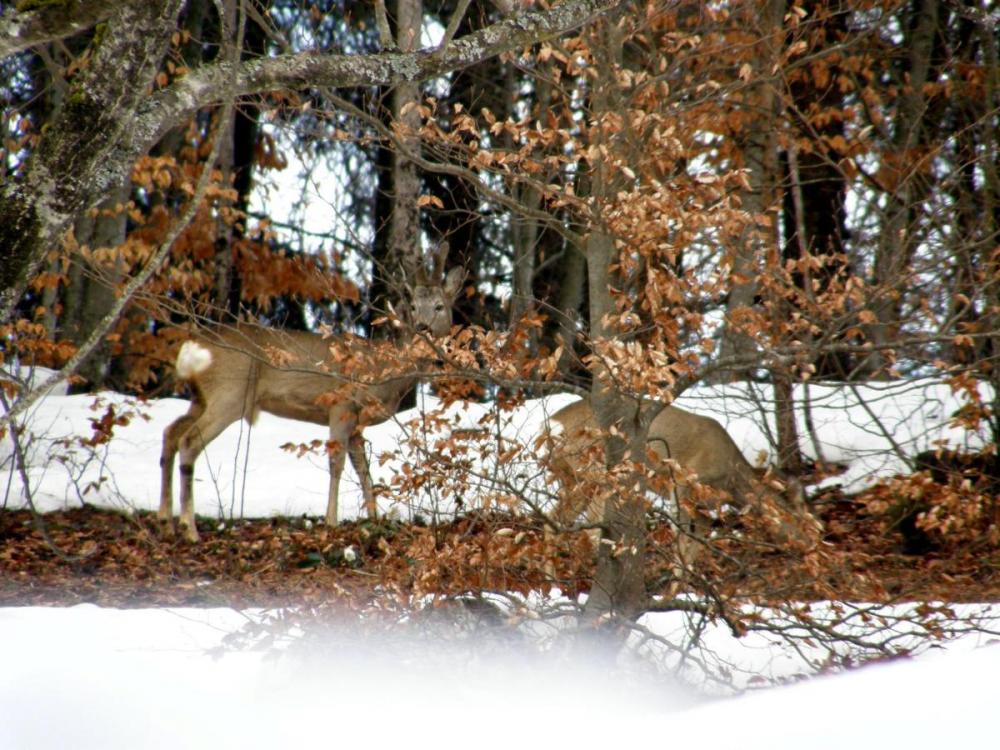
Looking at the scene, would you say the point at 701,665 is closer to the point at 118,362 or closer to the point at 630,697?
the point at 630,697

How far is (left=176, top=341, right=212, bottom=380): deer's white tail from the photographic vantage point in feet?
34.4

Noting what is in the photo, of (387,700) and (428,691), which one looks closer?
(387,700)

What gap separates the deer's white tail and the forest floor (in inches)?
52.8

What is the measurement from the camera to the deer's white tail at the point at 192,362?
10.5 m

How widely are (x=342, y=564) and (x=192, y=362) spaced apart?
3014 mm

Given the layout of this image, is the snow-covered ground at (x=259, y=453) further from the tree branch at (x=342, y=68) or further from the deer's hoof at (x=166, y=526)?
the tree branch at (x=342, y=68)

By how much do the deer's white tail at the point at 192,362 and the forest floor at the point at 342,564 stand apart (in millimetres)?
1341

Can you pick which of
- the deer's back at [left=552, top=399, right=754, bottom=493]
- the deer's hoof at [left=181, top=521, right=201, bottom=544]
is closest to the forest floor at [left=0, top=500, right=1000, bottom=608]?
the deer's hoof at [left=181, top=521, right=201, bottom=544]

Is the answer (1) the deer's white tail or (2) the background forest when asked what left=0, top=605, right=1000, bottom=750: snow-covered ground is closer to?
(2) the background forest

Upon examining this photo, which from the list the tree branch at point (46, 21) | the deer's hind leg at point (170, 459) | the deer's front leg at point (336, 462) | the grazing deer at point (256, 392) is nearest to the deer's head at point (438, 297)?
the grazing deer at point (256, 392)

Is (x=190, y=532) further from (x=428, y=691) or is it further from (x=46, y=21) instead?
(x=46, y=21)

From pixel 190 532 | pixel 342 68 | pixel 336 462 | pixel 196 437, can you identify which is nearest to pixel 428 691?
pixel 342 68

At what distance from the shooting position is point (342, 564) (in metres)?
8.46

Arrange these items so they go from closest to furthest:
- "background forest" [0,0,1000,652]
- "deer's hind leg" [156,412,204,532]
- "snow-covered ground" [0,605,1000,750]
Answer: "snow-covered ground" [0,605,1000,750] → "background forest" [0,0,1000,652] → "deer's hind leg" [156,412,204,532]
